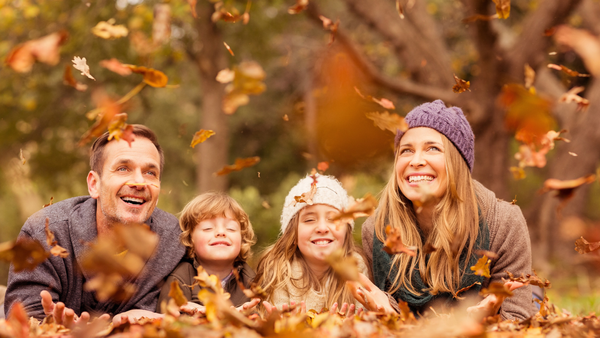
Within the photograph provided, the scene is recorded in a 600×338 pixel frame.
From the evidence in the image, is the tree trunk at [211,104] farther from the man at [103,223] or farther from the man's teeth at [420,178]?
the man's teeth at [420,178]

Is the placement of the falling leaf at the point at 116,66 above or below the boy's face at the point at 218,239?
above

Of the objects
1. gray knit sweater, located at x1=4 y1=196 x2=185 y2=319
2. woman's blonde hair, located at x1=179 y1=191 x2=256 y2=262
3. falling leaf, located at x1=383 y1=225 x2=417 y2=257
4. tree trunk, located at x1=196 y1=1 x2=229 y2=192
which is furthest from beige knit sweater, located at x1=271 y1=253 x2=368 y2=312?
tree trunk, located at x1=196 y1=1 x2=229 y2=192

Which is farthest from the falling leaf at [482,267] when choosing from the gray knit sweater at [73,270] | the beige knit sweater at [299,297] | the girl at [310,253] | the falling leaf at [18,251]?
the falling leaf at [18,251]

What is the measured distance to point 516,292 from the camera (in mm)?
2709

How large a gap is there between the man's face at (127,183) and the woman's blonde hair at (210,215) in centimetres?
28

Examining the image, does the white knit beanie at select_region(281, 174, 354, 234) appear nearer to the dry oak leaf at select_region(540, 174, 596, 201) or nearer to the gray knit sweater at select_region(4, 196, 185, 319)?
the gray knit sweater at select_region(4, 196, 185, 319)

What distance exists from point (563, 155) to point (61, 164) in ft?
27.9

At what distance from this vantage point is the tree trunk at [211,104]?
28.7ft

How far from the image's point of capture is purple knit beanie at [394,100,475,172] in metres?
2.77

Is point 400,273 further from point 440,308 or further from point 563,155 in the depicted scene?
point 563,155

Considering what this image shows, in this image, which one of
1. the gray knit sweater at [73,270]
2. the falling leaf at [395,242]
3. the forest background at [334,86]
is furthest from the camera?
the forest background at [334,86]

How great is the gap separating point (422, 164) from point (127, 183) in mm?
1554

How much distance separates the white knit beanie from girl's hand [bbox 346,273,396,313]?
50 cm

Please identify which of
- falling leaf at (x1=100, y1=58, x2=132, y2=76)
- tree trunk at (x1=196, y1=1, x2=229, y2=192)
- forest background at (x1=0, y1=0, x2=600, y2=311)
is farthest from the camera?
tree trunk at (x1=196, y1=1, x2=229, y2=192)
